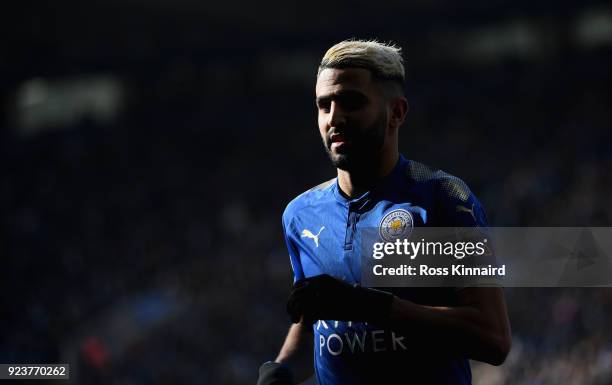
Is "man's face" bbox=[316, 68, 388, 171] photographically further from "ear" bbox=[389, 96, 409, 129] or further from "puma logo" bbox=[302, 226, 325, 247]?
"puma logo" bbox=[302, 226, 325, 247]

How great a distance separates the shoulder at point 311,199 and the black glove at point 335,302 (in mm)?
692

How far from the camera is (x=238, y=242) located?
1927cm

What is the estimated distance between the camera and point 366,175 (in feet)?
10.3

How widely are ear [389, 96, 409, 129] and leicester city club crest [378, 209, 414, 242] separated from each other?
1.08 feet

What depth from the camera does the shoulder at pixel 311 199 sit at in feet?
11.0

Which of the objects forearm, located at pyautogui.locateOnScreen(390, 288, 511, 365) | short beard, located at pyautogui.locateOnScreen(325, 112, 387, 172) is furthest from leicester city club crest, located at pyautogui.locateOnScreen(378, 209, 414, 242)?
forearm, located at pyautogui.locateOnScreen(390, 288, 511, 365)

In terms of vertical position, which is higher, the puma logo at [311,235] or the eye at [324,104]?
the eye at [324,104]

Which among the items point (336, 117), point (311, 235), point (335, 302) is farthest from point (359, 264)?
point (336, 117)

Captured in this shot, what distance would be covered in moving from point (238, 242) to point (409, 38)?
28.5 ft

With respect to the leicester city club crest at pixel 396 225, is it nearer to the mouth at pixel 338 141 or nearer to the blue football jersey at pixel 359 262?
the blue football jersey at pixel 359 262

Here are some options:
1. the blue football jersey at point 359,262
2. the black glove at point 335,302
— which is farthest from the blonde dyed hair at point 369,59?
the black glove at point 335,302

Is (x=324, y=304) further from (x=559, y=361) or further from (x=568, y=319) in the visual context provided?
(x=568, y=319)

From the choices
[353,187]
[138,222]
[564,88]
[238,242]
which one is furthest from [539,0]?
[353,187]

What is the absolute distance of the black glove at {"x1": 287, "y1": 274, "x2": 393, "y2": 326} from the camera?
2631 millimetres
